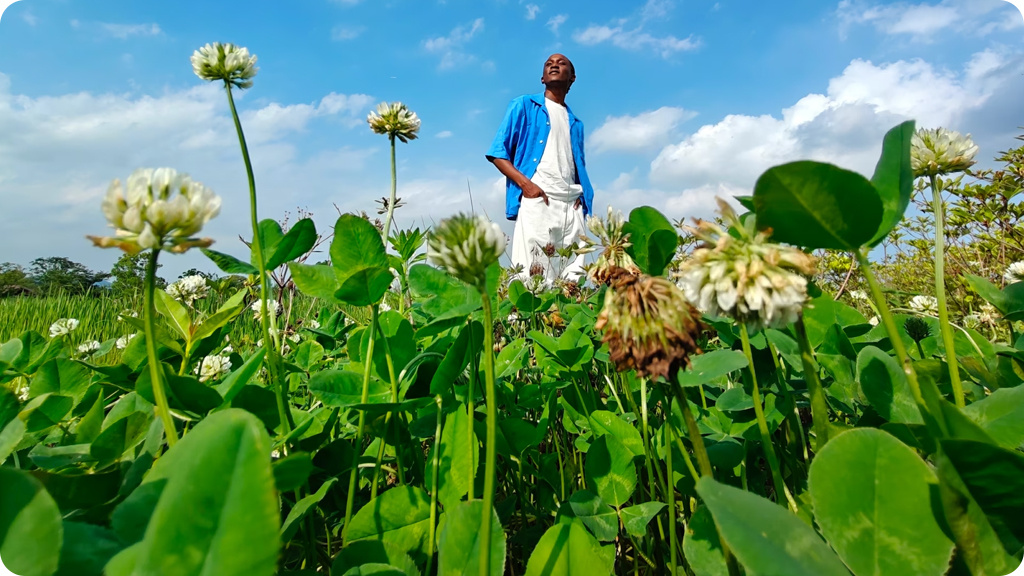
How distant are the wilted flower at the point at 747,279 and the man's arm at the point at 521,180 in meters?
4.29

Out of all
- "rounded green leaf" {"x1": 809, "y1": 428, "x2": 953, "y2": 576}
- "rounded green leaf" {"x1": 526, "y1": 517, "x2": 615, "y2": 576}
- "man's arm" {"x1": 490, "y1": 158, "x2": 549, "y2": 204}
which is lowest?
"rounded green leaf" {"x1": 526, "y1": 517, "x2": 615, "y2": 576}

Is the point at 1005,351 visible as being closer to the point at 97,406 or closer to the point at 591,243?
the point at 591,243

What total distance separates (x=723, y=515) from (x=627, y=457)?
480 mm

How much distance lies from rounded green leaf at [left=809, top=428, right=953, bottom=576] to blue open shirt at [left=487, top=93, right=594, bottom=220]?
466cm

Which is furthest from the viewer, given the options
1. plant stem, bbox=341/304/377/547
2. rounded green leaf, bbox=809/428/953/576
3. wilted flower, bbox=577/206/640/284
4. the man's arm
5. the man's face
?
the man's face

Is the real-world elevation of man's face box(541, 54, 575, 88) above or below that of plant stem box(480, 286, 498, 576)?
above

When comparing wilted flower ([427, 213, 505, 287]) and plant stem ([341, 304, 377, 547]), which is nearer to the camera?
wilted flower ([427, 213, 505, 287])

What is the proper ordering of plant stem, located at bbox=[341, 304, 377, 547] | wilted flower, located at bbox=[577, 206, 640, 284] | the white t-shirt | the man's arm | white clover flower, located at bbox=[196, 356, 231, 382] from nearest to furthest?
plant stem, located at bbox=[341, 304, 377, 547], wilted flower, located at bbox=[577, 206, 640, 284], white clover flower, located at bbox=[196, 356, 231, 382], the man's arm, the white t-shirt

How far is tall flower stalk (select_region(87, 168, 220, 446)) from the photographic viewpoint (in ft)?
1.72

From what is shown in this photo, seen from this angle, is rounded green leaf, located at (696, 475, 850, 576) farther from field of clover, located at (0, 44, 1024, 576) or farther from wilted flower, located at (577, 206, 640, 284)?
wilted flower, located at (577, 206, 640, 284)

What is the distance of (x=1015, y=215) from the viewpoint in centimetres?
230

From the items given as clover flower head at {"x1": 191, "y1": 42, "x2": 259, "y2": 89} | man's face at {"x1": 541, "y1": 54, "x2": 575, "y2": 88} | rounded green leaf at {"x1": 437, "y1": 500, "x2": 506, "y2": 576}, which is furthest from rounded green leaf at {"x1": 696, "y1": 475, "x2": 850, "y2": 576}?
man's face at {"x1": 541, "y1": 54, "x2": 575, "y2": 88}

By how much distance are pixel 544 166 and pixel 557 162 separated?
12 centimetres

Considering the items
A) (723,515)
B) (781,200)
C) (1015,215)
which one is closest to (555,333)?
(781,200)
